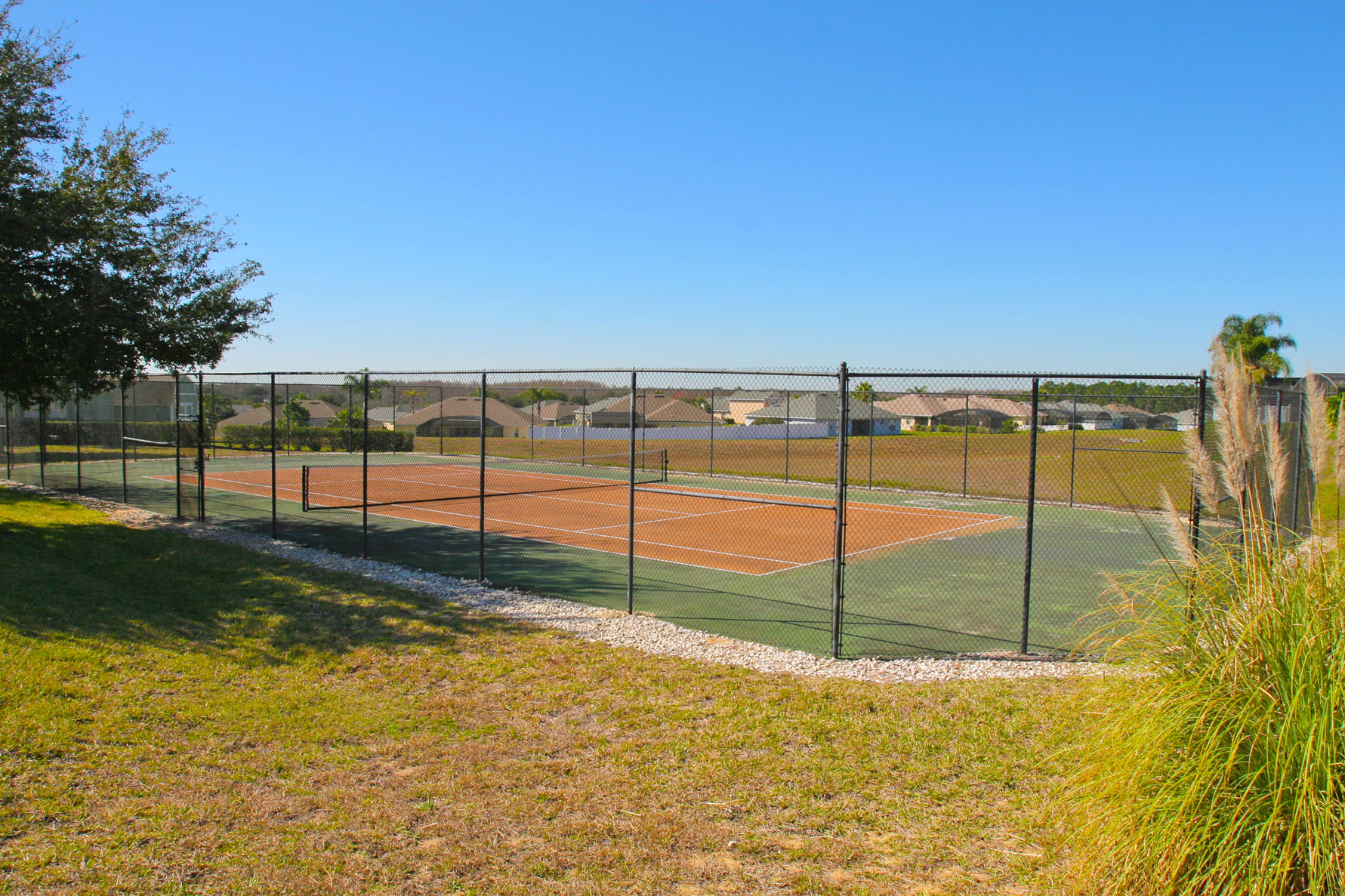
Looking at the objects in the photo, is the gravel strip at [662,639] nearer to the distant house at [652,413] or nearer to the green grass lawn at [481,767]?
the green grass lawn at [481,767]

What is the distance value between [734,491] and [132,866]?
59.3 ft

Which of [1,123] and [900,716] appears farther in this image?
[1,123]

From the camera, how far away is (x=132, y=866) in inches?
146

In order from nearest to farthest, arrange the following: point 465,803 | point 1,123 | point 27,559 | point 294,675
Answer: point 465,803 < point 294,675 < point 27,559 < point 1,123

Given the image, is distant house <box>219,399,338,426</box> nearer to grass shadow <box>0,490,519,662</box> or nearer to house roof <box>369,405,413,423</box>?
house roof <box>369,405,413,423</box>

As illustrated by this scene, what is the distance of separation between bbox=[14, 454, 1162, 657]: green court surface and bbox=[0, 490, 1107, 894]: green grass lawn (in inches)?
71.3

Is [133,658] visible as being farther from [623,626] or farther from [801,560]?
[801,560]

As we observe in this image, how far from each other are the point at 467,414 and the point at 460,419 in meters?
1.34

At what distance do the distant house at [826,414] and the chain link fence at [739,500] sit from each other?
45 cm

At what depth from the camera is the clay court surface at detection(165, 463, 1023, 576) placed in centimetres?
1321

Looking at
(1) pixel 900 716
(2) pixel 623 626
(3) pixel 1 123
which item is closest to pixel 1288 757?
(1) pixel 900 716

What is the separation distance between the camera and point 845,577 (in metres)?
11.4

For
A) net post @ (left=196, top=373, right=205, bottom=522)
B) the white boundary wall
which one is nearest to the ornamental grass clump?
net post @ (left=196, top=373, right=205, bottom=522)

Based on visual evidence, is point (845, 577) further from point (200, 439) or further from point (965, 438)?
point (200, 439)
